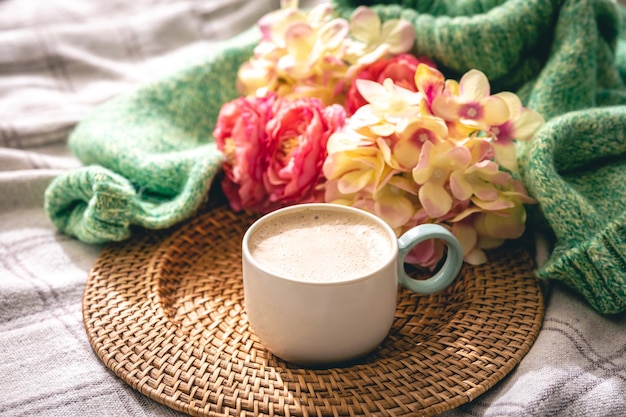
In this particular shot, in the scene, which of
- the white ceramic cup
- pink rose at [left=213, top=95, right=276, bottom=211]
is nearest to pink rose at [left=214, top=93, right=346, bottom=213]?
pink rose at [left=213, top=95, right=276, bottom=211]

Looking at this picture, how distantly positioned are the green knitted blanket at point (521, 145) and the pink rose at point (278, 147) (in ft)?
0.14

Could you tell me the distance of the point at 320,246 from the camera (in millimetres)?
551

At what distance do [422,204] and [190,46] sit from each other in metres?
0.59

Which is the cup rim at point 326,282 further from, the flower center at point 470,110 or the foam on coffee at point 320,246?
the flower center at point 470,110

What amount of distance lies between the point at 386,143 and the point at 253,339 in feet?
0.67

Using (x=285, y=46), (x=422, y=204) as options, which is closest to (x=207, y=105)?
(x=285, y=46)

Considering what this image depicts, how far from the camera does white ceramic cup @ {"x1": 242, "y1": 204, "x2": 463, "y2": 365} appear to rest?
0.50m

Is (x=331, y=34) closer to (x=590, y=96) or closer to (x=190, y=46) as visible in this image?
(x=590, y=96)

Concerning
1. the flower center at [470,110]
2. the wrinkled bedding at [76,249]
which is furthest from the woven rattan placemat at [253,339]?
the flower center at [470,110]

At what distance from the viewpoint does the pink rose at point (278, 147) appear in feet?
2.21

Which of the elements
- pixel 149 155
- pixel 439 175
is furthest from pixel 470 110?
→ pixel 149 155

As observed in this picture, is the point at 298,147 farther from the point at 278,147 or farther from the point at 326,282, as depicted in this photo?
the point at 326,282

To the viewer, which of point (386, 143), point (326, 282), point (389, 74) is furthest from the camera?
point (389, 74)

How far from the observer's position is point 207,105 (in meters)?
0.87
